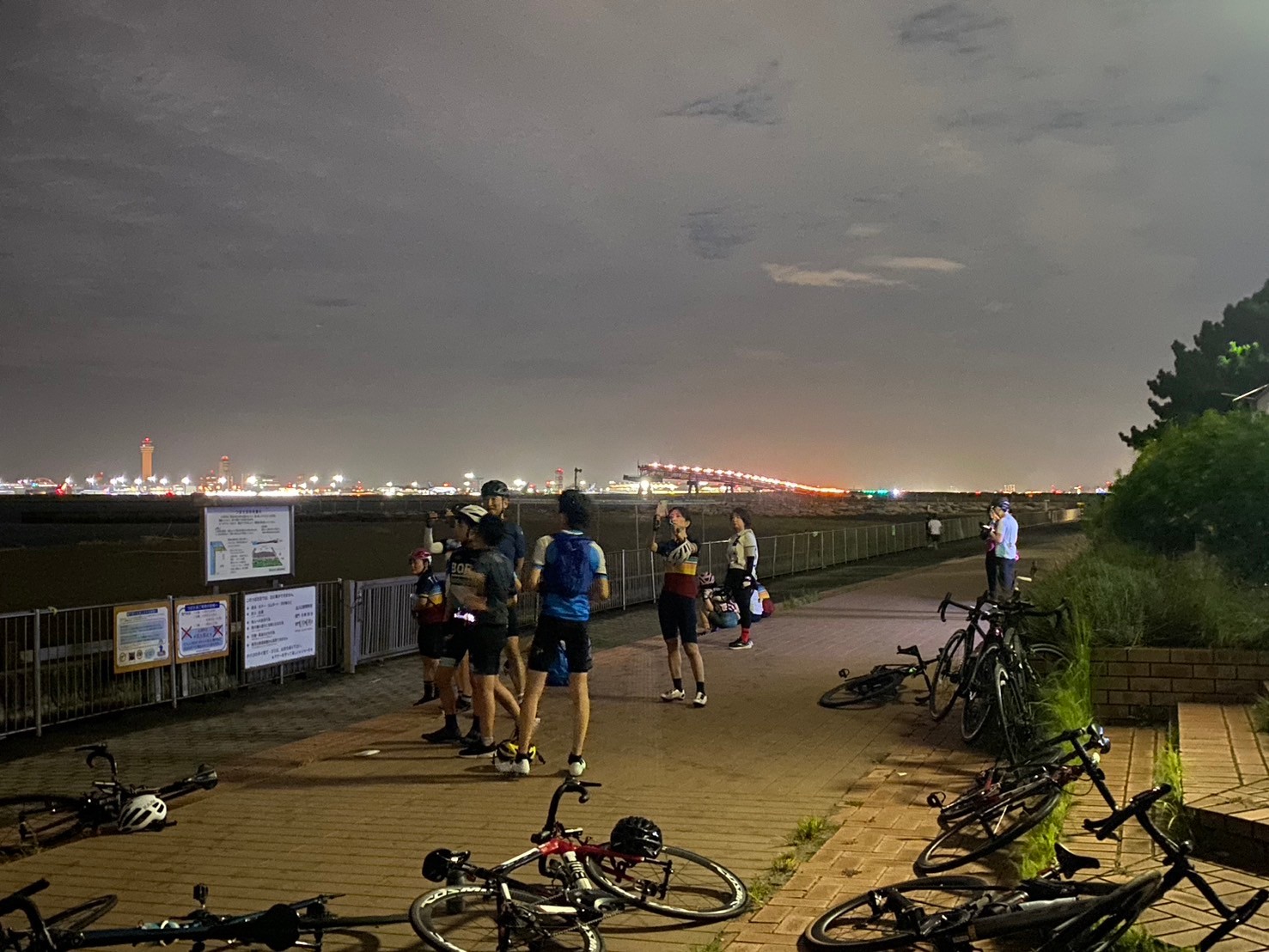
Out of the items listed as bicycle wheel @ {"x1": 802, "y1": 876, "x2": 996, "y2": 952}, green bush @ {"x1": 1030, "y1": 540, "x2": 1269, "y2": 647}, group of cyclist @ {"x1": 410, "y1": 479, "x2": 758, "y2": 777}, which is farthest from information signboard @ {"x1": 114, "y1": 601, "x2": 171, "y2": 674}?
green bush @ {"x1": 1030, "y1": 540, "x2": 1269, "y2": 647}

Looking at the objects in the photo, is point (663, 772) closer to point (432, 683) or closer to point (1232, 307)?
point (432, 683)

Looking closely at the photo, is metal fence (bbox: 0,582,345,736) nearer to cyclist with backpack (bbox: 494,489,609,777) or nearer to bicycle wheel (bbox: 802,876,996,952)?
cyclist with backpack (bbox: 494,489,609,777)

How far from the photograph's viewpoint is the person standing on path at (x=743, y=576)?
47.8 ft

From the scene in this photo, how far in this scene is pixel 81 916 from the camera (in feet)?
14.7

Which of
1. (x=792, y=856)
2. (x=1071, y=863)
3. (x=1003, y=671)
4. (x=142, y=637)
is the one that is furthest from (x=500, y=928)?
(x=142, y=637)

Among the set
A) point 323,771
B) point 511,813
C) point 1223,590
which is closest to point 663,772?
point 511,813

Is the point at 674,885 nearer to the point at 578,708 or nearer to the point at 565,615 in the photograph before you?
the point at 578,708

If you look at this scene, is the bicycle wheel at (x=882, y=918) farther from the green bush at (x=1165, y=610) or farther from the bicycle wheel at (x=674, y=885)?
the green bush at (x=1165, y=610)

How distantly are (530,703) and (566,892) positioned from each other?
3019 mm

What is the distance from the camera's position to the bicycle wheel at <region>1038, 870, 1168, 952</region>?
379cm

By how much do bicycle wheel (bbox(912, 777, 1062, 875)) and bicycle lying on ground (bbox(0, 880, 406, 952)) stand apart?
105 inches

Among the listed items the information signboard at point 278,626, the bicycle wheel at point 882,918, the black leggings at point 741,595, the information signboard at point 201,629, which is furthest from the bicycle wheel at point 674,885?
the black leggings at point 741,595

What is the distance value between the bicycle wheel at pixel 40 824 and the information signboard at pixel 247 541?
5466 mm

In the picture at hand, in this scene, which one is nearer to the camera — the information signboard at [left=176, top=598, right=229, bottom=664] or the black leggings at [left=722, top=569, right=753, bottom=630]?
A: the information signboard at [left=176, top=598, right=229, bottom=664]
